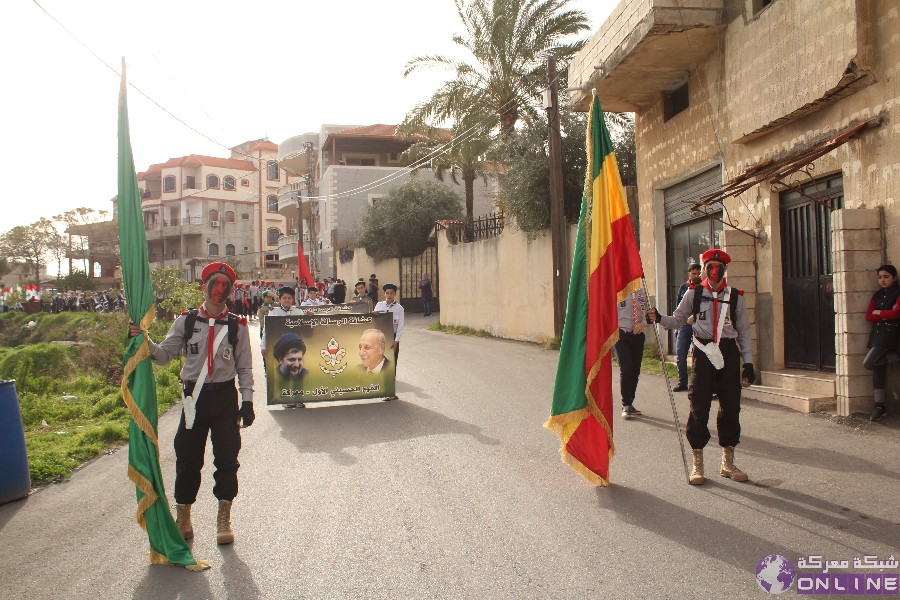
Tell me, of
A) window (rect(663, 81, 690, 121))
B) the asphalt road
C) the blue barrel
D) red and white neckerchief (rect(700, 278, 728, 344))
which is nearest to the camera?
the asphalt road

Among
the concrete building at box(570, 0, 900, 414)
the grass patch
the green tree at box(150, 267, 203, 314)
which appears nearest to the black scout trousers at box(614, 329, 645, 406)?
the concrete building at box(570, 0, 900, 414)

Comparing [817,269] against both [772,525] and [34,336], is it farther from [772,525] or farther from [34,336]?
[34,336]

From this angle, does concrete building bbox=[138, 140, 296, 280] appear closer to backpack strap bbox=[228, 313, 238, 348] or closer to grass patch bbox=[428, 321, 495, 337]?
grass patch bbox=[428, 321, 495, 337]

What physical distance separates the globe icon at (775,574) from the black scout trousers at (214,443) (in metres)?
3.43

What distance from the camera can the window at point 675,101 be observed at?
14.1m

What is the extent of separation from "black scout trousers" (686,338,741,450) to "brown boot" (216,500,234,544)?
3656 millimetres

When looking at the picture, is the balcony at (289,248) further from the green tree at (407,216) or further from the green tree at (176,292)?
the green tree at (176,292)

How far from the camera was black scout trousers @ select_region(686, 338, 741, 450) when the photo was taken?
6.10 m

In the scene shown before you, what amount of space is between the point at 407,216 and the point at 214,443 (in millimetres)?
31517

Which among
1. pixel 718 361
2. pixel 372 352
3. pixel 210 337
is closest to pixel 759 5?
pixel 718 361

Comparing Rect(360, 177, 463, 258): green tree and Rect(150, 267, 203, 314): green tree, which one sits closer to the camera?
Rect(150, 267, 203, 314): green tree

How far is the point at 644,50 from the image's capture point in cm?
1261

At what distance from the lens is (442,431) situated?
8562mm

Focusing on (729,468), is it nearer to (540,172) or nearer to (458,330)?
(540,172)
